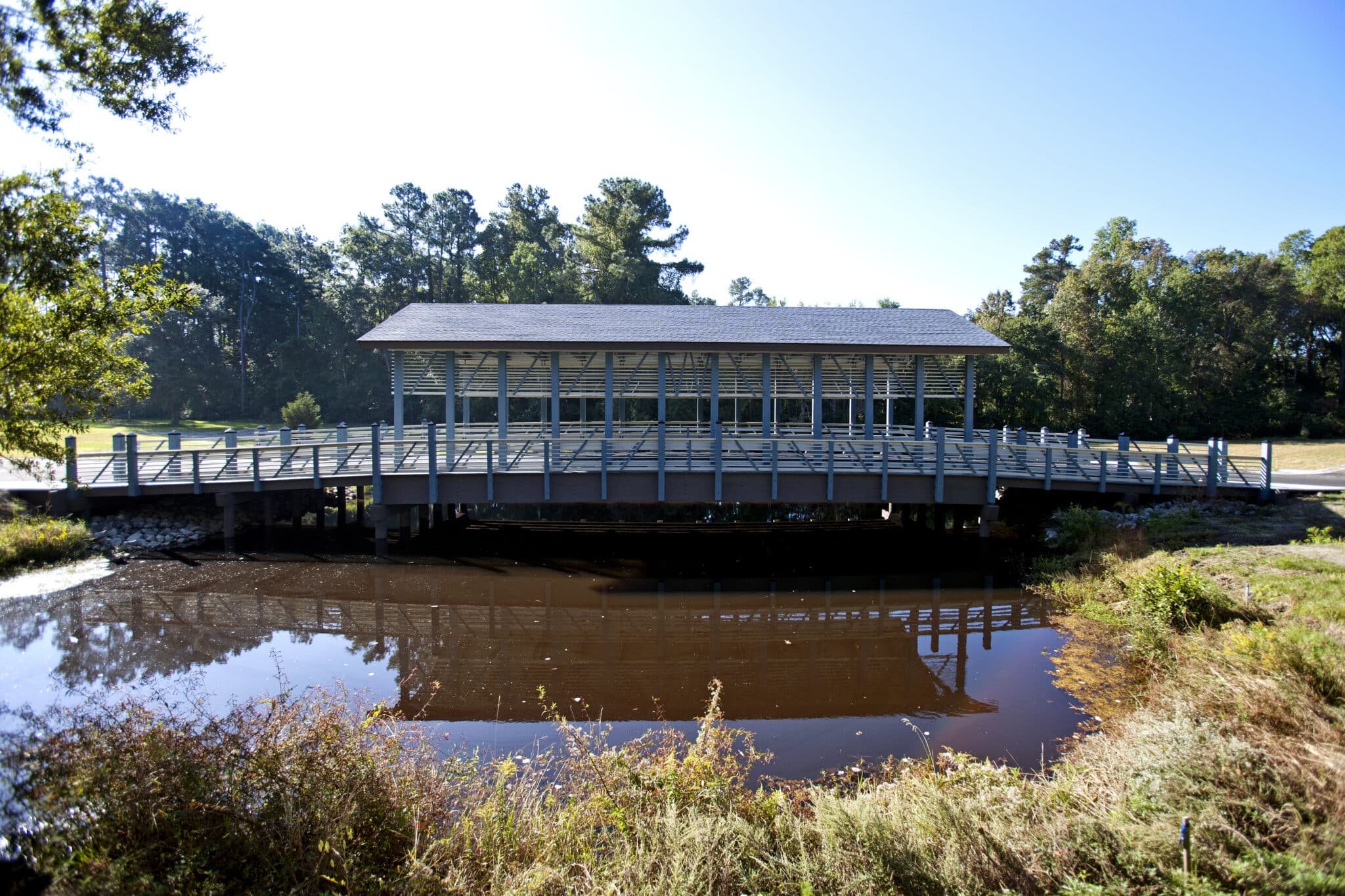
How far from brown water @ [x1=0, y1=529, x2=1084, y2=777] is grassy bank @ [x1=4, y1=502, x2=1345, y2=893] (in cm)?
173

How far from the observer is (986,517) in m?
16.9

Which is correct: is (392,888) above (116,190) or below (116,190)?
below

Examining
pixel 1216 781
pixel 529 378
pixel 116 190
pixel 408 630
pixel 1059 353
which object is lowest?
pixel 408 630

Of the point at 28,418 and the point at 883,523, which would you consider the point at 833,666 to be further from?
the point at 883,523

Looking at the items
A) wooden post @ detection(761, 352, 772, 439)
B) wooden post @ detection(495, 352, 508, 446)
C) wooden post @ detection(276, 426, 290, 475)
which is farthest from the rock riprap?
wooden post @ detection(761, 352, 772, 439)

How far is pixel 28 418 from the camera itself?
6977 mm

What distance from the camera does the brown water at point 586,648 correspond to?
814cm

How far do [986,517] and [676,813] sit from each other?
13.9m

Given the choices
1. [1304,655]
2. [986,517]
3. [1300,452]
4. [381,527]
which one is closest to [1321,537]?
[986,517]

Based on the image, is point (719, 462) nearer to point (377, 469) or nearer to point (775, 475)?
point (775, 475)

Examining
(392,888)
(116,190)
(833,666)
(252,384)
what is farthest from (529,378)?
(116,190)

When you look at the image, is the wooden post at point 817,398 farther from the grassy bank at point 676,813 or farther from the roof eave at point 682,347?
the grassy bank at point 676,813

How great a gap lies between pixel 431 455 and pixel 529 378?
7.94m

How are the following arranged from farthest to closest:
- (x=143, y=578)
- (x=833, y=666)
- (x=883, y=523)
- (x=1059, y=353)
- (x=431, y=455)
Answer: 1. (x=1059, y=353)
2. (x=883, y=523)
3. (x=431, y=455)
4. (x=143, y=578)
5. (x=833, y=666)
